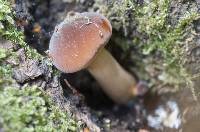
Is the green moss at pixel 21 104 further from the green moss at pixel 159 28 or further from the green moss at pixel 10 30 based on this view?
the green moss at pixel 159 28

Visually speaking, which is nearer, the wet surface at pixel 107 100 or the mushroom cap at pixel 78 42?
the mushroom cap at pixel 78 42

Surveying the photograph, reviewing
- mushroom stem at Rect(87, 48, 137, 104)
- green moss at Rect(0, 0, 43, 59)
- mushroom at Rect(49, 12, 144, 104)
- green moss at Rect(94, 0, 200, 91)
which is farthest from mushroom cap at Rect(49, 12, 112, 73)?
green moss at Rect(94, 0, 200, 91)

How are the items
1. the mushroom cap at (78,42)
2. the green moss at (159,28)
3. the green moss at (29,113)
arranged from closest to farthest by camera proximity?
the green moss at (29,113)
the mushroom cap at (78,42)
the green moss at (159,28)

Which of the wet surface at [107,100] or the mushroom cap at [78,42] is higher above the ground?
the mushroom cap at [78,42]

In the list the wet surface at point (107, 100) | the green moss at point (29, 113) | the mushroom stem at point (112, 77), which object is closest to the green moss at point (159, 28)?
the wet surface at point (107, 100)

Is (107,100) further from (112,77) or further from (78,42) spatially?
(78,42)

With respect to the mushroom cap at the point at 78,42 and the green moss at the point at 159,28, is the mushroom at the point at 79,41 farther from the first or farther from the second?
the green moss at the point at 159,28

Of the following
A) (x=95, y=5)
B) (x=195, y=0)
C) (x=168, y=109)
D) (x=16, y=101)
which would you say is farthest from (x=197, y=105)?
(x=16, y=101)

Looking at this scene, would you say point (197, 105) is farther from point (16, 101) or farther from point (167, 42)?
point (16, 101)

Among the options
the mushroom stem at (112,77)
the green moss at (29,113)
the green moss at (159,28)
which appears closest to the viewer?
the green moss at (29,113)
